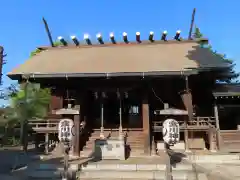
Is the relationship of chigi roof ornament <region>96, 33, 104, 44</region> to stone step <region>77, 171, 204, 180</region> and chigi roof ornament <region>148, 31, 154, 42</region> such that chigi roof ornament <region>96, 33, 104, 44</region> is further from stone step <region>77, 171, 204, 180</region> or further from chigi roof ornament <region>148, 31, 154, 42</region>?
stone step <region>77, 171, 204, 180</region>

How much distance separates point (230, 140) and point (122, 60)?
26.1 feet

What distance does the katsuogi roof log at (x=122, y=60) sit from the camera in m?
12.6

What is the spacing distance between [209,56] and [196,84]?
6.56 feet

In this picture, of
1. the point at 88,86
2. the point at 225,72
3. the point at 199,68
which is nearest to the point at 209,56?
the point at 225,72

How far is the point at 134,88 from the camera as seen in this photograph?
45.2ft

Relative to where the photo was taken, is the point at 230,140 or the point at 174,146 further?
the point at 174,146

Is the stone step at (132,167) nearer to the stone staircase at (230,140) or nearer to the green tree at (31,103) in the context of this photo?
the stone staircase at (230,140)

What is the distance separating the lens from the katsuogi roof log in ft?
41.3

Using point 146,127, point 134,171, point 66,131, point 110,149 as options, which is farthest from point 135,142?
point 66,131

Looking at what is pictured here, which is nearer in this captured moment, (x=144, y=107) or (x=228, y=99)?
(x=144, y=107)

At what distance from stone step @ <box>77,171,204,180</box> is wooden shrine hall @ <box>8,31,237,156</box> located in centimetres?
296

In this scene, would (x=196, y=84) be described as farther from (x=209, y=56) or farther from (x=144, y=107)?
(x=144, y=107)

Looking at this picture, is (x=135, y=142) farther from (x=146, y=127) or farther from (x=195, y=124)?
(x=195, y=124)

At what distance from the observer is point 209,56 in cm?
1462
